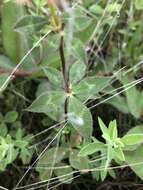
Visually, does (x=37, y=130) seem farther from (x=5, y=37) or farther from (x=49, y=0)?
(x=49, y=0)

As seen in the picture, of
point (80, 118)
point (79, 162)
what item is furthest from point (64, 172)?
point (80, 118)

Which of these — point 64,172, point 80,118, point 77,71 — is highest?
point 77,71

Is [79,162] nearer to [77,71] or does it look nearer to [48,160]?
[48,160]

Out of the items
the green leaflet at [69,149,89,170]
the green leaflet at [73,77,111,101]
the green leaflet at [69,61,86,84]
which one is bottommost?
the green leaflet at [69,149,89,170]

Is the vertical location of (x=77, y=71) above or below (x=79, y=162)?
above

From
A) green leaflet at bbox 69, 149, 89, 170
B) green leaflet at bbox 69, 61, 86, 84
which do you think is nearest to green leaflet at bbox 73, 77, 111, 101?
green leaflet at bbox 69, 61, 86, 84

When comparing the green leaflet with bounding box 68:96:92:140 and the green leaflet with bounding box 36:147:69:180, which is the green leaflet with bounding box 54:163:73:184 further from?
the green leaflet with bounding box 68:96:92:140

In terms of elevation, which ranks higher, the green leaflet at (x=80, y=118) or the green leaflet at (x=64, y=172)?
the green leaflet at (x=80, y=118)

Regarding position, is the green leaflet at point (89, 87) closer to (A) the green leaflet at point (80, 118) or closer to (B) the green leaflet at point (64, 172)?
(A) the green leaflet at point (80, 118)

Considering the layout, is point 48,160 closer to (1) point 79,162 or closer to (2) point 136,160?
(1) point 79,162

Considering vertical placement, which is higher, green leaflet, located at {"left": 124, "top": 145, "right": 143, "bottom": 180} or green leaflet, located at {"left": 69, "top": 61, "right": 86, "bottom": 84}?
green leaflet, located at {"left": 69, "top": 61, "right": 86, "bottom": 84}


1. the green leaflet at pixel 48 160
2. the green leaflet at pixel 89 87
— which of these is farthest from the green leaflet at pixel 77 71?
the green leaflet at pixel 48 160
